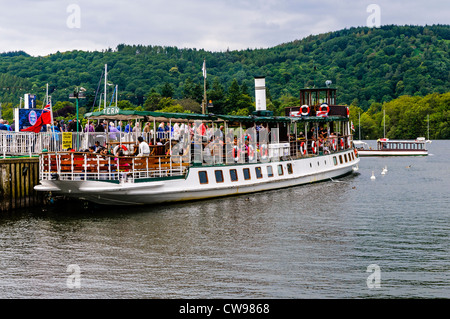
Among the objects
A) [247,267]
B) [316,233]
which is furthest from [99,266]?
[316,233]

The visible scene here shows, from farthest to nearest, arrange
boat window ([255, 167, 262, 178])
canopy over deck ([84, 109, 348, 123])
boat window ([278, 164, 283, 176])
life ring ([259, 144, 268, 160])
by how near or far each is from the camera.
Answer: boat window ([278, 164, 283, 176]) < life ring ([259, 144, 268, 160]) < boat window ([255, 167, 262, 178]) < canopy over deck ([84, 109, 348, 123])

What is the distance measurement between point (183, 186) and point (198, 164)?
198 cm

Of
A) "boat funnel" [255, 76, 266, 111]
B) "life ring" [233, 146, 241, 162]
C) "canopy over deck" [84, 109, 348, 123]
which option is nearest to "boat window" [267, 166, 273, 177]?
"canopy over deck" [84, 109, 348, 123]

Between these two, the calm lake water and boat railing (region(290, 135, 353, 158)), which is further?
boat railing (region(290, 135, 353, 158))

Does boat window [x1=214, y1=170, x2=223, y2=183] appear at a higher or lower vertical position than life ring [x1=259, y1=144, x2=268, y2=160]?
lower

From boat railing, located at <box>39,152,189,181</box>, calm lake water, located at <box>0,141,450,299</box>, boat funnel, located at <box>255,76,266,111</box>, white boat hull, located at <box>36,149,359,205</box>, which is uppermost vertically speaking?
boat funnel, located at <box>255,76,266,111</box>

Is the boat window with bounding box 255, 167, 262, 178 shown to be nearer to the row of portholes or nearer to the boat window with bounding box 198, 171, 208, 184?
the row of portholes

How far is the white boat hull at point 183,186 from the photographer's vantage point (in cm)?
3198

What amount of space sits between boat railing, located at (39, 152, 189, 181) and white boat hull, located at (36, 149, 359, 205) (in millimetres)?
453

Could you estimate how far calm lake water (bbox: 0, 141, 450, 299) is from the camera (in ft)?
62.0
